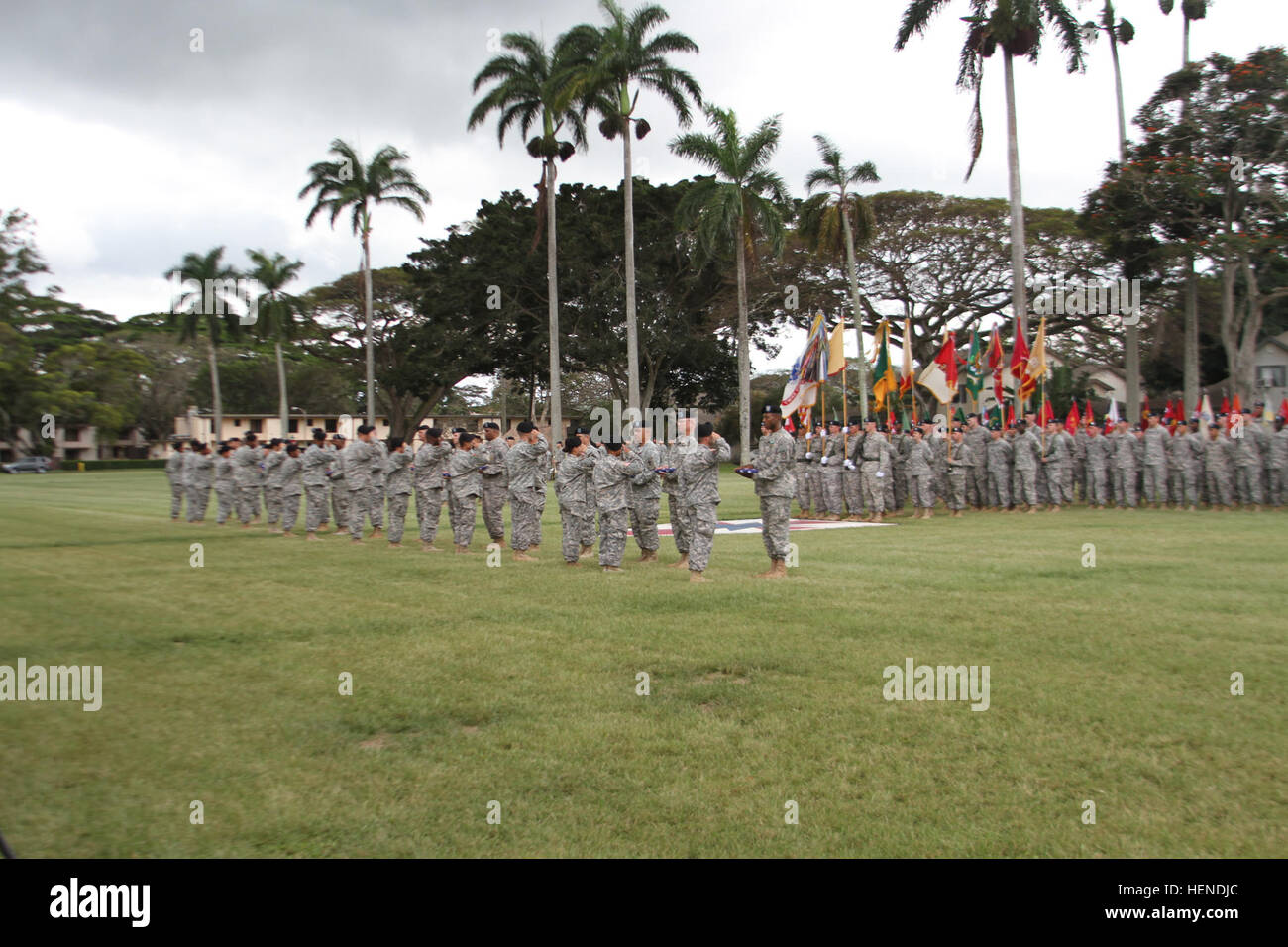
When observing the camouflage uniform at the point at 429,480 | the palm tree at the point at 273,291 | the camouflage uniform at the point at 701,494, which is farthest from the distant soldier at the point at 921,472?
the palm tree at the point at 273,291

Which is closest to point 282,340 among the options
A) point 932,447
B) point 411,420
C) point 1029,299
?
point 411,420

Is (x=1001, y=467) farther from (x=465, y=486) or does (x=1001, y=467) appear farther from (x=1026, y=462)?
(x=465, y=486)

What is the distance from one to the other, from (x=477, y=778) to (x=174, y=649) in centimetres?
399

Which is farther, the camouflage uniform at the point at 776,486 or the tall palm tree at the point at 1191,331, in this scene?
the tall palm tree at the point at 1191,331

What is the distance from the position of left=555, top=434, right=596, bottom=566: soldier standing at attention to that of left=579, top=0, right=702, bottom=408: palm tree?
20960 millimetres

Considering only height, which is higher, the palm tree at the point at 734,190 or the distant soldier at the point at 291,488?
the palm tree at the point at 734,190

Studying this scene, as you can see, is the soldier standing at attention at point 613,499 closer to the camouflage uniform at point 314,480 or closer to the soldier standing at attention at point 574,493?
the soldier standing at attention at point 574,493

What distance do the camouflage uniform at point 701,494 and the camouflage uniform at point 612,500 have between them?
1090 millimetres

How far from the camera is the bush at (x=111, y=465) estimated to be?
6525 cm

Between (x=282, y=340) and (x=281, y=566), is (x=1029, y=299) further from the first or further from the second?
(x=282, y=340)

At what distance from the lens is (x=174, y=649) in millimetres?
7449

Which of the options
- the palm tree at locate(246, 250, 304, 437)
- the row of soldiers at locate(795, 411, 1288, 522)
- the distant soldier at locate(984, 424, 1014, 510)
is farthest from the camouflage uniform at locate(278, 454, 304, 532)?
the palm tree at locate(246, 250, 304, 437)

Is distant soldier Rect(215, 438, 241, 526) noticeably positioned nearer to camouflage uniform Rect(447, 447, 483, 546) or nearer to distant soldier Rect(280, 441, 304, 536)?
distant soldier Rect(280, 441, 304, 536)

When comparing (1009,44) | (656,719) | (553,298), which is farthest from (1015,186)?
(656,719)
